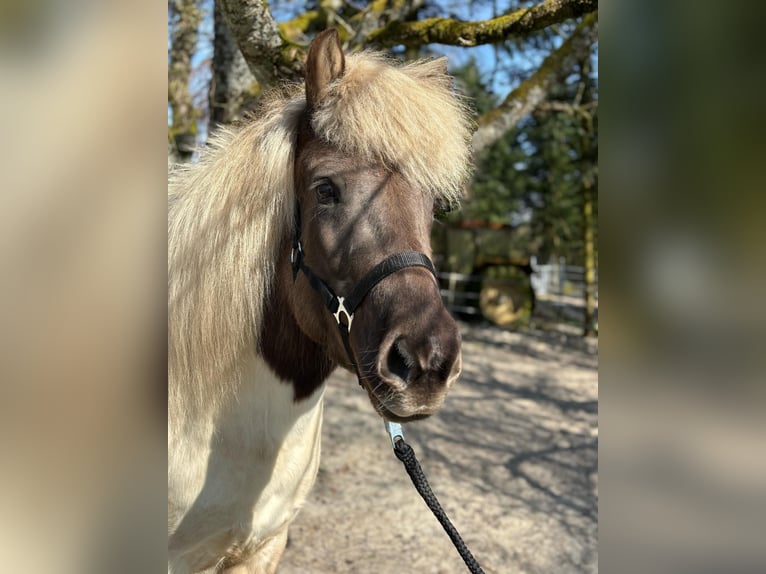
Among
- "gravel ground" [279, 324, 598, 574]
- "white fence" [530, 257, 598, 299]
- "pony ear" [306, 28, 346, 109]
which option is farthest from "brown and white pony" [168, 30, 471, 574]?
"white fence" [530, 257, 598, 299]

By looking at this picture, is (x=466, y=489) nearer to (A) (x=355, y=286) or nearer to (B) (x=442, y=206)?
(B) (x=442, y=206)

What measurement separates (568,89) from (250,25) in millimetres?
11805

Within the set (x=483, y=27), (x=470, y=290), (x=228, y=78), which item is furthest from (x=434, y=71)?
(x=470, y=290)

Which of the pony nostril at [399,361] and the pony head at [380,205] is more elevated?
the pony head at [380,205]

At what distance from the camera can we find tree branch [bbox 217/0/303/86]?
278cm

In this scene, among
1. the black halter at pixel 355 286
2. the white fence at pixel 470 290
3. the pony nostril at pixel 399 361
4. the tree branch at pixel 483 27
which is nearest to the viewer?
the pony nostril at pixel 399 361

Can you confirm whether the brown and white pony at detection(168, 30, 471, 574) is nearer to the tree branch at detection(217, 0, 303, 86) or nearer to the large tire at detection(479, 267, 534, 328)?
the tree branch at detection(217, 0, 303, 86)

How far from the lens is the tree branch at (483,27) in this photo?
3113mm

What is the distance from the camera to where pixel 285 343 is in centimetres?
192

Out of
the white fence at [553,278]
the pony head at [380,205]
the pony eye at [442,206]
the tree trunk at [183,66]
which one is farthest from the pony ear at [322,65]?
the white fence at [553,278]

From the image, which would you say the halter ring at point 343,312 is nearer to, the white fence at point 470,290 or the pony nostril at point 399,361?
the pony nostril at point 399,361

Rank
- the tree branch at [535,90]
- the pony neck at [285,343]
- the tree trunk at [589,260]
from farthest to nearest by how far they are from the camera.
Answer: the tree trunk at [589,260] < the tree branch at [535,90] < the pony neck at [285,343]

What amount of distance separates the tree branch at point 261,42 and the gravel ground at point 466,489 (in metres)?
2.98
